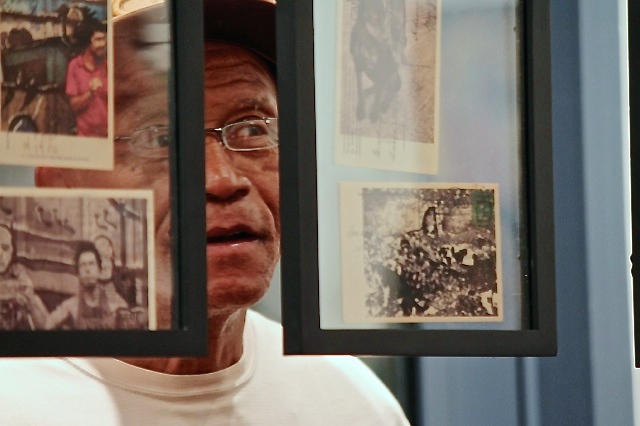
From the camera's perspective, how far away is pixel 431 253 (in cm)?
106

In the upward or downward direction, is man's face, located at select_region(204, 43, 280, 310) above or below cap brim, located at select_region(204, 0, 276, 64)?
below

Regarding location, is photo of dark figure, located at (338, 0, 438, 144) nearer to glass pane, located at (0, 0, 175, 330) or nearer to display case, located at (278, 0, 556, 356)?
display case, located at (278, 0, 556, 356)

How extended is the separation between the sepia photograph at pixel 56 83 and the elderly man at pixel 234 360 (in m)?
0.28

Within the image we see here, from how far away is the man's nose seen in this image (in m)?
1.32

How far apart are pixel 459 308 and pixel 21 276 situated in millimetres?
467

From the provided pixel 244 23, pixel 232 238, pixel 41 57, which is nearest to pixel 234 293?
pixel 232 238

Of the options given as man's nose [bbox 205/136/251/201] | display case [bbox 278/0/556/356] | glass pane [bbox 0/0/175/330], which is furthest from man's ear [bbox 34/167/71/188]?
man's nose [bbox 205/136/251/201]

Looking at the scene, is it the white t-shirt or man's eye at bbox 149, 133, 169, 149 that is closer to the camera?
man's eye at bbox 149, 133, 169, 149

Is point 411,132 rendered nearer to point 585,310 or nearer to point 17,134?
point 17,134

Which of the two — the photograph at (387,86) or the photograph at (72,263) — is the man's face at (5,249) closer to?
the photograph at (72,263)

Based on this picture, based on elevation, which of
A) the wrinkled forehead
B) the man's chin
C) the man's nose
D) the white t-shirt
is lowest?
the white t-shirt

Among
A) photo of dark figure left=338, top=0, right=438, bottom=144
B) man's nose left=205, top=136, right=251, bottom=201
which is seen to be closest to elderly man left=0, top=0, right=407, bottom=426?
man's nose left=205, top=136, right=251, bottom=201

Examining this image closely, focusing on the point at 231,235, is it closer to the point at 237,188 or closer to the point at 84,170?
the point at 237,188

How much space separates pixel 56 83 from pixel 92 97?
0.04m
